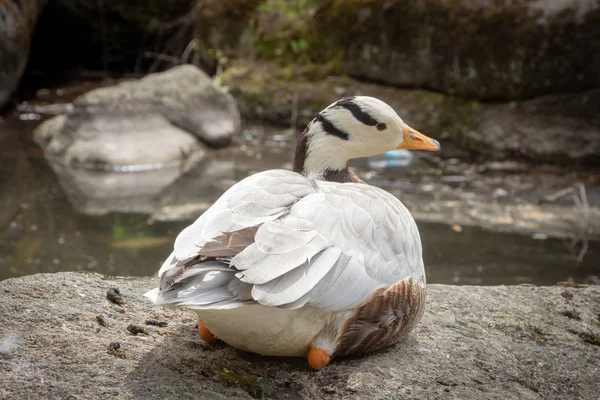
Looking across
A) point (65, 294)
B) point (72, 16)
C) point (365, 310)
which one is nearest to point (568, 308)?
point (365, 310)

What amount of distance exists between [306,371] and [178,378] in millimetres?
534

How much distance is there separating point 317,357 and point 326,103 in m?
8.21

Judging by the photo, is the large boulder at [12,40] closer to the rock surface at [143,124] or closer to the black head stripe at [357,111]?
the rock surface at [143,124]

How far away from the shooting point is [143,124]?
10.0 meters

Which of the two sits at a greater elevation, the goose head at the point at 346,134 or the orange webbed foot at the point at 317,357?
the goose head at the point at 346,134

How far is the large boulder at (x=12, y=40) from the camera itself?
38.4ft

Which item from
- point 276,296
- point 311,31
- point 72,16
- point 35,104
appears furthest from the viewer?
point 72,16

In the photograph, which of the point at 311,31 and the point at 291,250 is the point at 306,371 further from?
the point at 311,31

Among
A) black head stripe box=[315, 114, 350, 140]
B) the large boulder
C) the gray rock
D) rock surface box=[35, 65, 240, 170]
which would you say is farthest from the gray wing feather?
the large boulder

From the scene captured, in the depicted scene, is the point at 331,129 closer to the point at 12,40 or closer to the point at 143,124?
the point at 143,124

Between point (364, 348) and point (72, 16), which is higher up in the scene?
point (364, 348)

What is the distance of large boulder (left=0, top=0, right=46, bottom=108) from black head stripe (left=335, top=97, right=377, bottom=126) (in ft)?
31.0

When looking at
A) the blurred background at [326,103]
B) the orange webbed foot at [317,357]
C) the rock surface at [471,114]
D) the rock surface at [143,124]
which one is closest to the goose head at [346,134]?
the orange webbed foot at [317,357]

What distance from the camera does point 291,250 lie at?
9.21ft
